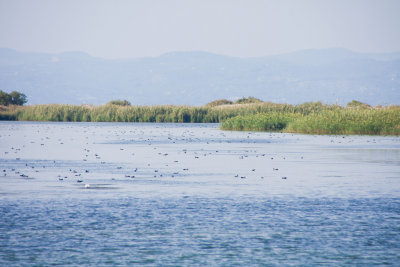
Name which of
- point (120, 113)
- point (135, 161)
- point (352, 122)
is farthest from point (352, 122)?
point (120, 113)

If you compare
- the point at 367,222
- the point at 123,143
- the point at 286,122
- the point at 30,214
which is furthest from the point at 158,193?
the point at 286,122

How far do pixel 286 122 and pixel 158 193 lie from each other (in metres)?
41.1

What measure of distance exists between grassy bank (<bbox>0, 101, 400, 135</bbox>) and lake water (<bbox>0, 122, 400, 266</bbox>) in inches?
849

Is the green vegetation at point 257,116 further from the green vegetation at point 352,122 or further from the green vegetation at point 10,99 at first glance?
the green vegetation at point 10,99

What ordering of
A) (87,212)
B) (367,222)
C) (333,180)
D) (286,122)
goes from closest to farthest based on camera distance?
(367,222) < (87,212) < (333,180) < (286,122)

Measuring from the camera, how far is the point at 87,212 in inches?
631

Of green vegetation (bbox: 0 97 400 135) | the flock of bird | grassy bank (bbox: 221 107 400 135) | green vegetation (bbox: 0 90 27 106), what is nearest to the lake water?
the flock of bird

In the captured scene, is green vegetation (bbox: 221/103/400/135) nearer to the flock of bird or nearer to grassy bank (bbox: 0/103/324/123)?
the flock of bird

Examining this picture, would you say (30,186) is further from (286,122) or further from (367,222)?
(286,122)

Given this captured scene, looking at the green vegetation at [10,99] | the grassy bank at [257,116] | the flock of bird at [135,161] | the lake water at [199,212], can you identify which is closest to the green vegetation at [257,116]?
the grassy bank at [257,116]

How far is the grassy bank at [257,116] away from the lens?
51.1m

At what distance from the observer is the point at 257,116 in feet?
204

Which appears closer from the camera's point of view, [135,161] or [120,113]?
[135,161]

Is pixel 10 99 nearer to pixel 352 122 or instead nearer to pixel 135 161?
pixel 352 122
